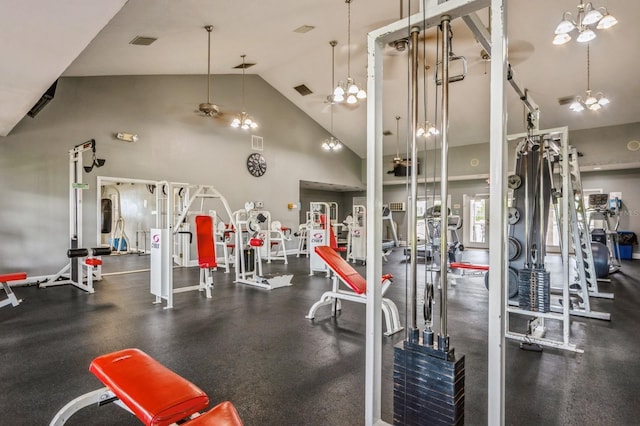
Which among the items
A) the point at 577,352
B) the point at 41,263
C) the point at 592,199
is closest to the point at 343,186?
the point at 592,199

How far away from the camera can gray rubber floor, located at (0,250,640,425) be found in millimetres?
1972

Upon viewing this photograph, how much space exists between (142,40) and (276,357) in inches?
187

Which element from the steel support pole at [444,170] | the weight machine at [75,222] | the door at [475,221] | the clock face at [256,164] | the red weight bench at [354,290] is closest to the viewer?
the steel support pole at [444,170]

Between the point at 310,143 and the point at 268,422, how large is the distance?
356 inches

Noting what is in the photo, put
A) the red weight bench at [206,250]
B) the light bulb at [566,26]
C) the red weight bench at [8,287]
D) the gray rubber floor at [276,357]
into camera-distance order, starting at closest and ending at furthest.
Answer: the gray rubber floor at [276,357] → the red weight bench at [8,287] → the light bulb at [566,26] → the red weight bench at [206,250]

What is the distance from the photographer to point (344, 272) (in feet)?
11.4

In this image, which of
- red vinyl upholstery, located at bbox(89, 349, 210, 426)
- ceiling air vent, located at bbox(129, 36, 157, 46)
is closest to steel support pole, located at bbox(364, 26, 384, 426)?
red vinyl upholstery, located at bbox(89, 349, 210, 426)

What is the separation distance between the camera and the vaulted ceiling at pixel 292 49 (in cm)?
250

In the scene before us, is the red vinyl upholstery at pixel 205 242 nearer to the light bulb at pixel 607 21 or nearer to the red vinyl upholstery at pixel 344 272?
the red vinyl upholstery at pixel 344 272

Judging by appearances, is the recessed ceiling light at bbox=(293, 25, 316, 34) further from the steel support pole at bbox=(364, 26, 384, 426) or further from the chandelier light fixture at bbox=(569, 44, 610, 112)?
the steel support pole at bbox=(364, 26, 384, 426)

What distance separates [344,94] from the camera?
628cm

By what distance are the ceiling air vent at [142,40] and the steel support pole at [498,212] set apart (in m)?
5.12

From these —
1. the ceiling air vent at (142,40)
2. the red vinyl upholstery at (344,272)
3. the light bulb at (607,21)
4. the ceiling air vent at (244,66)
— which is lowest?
the red vinyl upholstery at (344,272)

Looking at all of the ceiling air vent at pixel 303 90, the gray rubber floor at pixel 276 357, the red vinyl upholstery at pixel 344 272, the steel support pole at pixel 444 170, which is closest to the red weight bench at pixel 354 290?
the red vinyl upholstery at pixel 344 272
